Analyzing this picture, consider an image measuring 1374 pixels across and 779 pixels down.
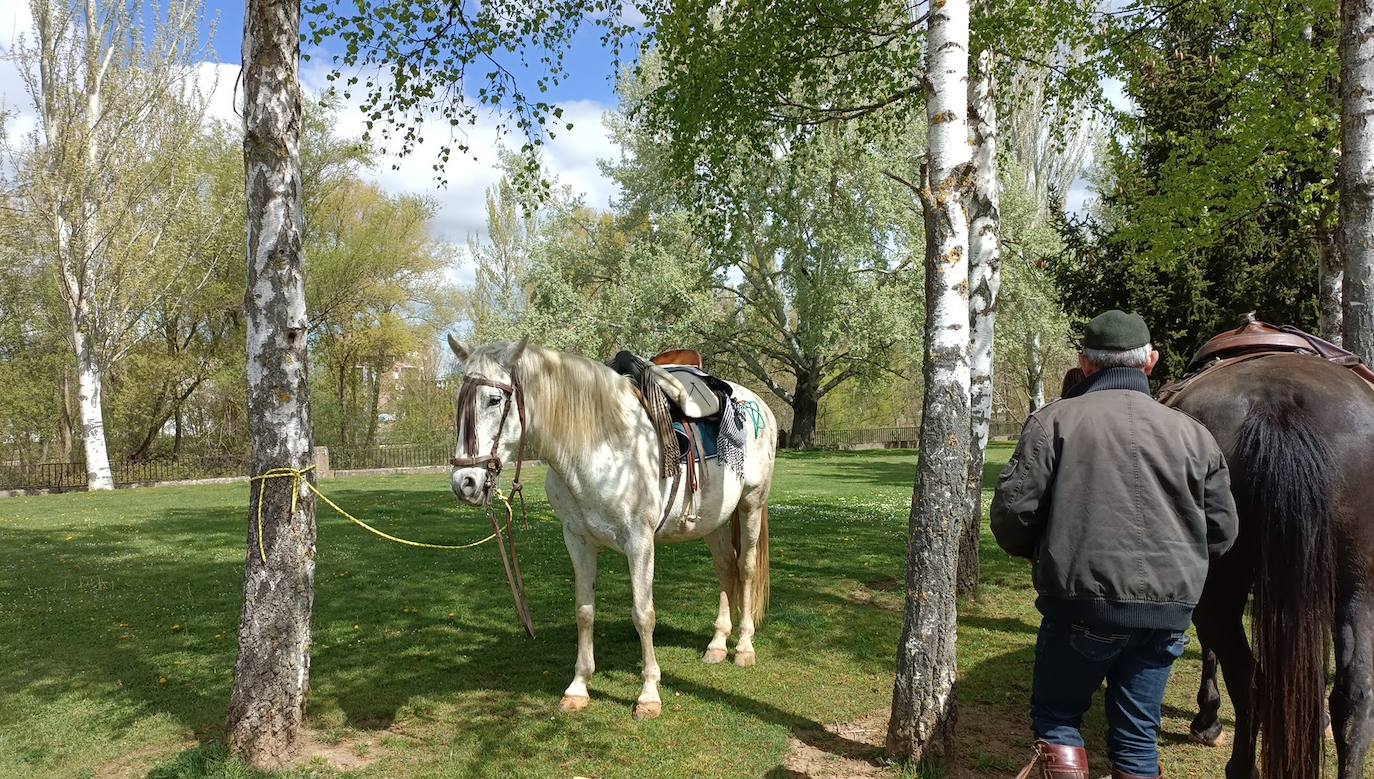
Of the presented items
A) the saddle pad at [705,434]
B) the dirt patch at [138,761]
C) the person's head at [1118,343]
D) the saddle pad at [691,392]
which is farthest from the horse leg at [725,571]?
the person's head at [1118,343]

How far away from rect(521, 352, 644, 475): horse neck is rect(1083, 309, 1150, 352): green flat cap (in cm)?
286

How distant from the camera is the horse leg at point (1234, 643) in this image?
12.2 feet

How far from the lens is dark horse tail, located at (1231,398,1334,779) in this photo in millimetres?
3164

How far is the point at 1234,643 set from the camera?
3814 mm

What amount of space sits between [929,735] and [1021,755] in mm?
717

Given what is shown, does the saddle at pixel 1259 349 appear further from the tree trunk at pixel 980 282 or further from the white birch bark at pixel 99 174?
the white birch bark at pixel 99 174

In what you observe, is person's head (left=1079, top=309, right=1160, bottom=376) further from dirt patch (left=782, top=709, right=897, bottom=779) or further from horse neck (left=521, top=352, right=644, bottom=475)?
horse neck (left=521, top=352, right=644, bottom=475)

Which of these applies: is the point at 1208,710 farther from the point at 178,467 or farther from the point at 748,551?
the point at 178,467

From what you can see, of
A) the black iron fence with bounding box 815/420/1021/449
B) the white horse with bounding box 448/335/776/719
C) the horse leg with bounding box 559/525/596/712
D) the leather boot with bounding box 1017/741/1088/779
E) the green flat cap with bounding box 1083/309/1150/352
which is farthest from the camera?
the black iron fence with bounding box 815/420/1021/449

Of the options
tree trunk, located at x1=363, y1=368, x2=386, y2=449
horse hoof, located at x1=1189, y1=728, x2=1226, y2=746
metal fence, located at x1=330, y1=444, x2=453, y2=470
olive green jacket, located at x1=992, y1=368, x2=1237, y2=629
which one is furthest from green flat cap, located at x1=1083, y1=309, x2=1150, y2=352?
tree trunk, located at x1=363, y1=368, x2=386, y2=449

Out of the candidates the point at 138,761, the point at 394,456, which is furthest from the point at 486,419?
the point at 394,456

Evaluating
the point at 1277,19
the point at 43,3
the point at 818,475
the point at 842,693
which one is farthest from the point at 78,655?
the point at 43,3

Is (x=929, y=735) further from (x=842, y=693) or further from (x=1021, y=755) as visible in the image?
(x=842, y=693)

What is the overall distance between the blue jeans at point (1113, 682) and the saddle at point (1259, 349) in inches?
69.9
